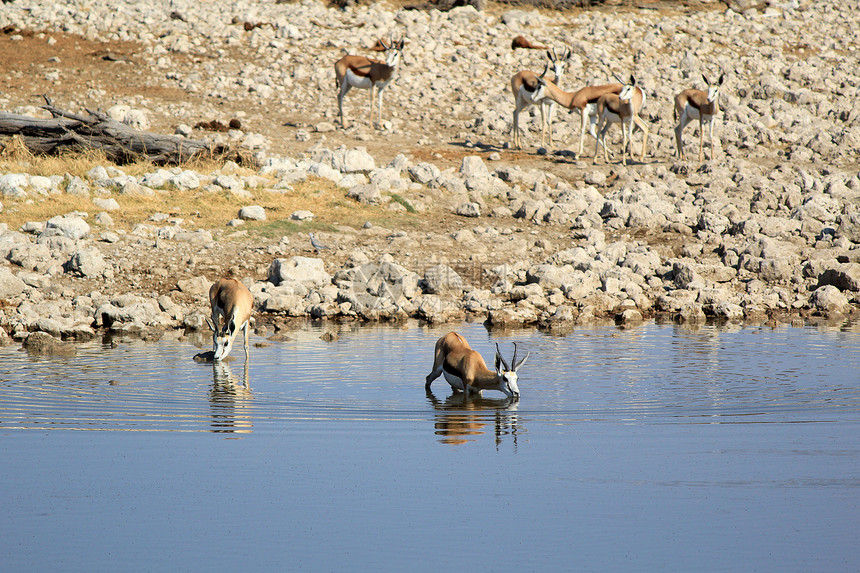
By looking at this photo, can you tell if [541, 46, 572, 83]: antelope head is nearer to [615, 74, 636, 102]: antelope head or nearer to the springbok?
the springbok

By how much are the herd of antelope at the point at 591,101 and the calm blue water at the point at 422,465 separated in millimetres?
13802

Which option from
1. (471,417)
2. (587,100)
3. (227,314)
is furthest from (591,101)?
(471,417)

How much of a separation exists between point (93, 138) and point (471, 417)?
1430 centimetres

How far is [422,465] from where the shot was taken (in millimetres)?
7477

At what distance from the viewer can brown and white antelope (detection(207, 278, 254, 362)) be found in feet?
40.1

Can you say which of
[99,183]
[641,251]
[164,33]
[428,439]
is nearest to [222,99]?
[164,33]

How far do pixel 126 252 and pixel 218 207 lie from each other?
2754 millimetres

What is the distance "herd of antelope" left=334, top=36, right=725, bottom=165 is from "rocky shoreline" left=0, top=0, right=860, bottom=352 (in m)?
0.72

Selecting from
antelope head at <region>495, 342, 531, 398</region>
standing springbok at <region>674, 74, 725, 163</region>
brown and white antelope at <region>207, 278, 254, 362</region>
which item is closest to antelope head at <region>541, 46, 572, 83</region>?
standing springbok at <region>674, 74, 725, 163</region>

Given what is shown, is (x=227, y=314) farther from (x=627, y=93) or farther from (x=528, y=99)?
(x=528, y=99)

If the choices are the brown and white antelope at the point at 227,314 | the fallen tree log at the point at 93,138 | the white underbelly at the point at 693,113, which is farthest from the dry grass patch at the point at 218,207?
the white underbelly at the point at 693,113

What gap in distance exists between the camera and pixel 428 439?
8.30m

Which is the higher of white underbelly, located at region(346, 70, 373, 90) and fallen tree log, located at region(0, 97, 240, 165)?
white underbelly, located at region(346, 70, 373, 90)

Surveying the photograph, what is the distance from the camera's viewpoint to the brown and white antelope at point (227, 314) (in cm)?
1223
